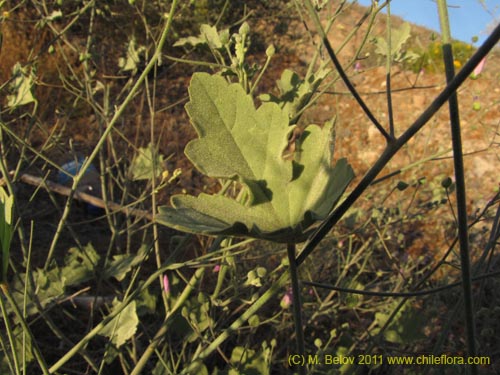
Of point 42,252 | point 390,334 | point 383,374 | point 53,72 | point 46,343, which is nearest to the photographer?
point 390,334

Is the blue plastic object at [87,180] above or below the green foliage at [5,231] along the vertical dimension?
below

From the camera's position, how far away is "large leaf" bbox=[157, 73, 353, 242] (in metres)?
0.54

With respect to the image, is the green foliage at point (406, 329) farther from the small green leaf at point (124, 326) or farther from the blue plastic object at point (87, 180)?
the blue plastic object at point (87, 180)

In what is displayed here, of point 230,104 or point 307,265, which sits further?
point 307,265

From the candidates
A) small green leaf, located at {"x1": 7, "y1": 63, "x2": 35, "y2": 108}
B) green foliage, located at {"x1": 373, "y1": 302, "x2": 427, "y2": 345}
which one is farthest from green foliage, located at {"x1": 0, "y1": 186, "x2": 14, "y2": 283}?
green foliage, located at {"x1": 373, "y1": 302, "x2": 427, "y2": 345}

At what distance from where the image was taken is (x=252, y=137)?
559mm

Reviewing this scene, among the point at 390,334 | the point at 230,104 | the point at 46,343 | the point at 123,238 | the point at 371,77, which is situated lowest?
the point at 46,343

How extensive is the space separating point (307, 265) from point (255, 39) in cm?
380

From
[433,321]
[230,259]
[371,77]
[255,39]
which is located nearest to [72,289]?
[230,259]

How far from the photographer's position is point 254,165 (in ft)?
1.85

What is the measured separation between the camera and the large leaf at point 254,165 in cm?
54

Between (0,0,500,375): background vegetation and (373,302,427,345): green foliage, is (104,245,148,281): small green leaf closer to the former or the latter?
(0,0,500,375): background vegetation

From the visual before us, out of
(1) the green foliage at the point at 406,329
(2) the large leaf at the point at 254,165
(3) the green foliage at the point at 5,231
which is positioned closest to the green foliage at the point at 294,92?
(2) the large leaf at the point at 254,165

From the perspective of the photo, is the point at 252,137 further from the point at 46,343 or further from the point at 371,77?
the point at 371,77
